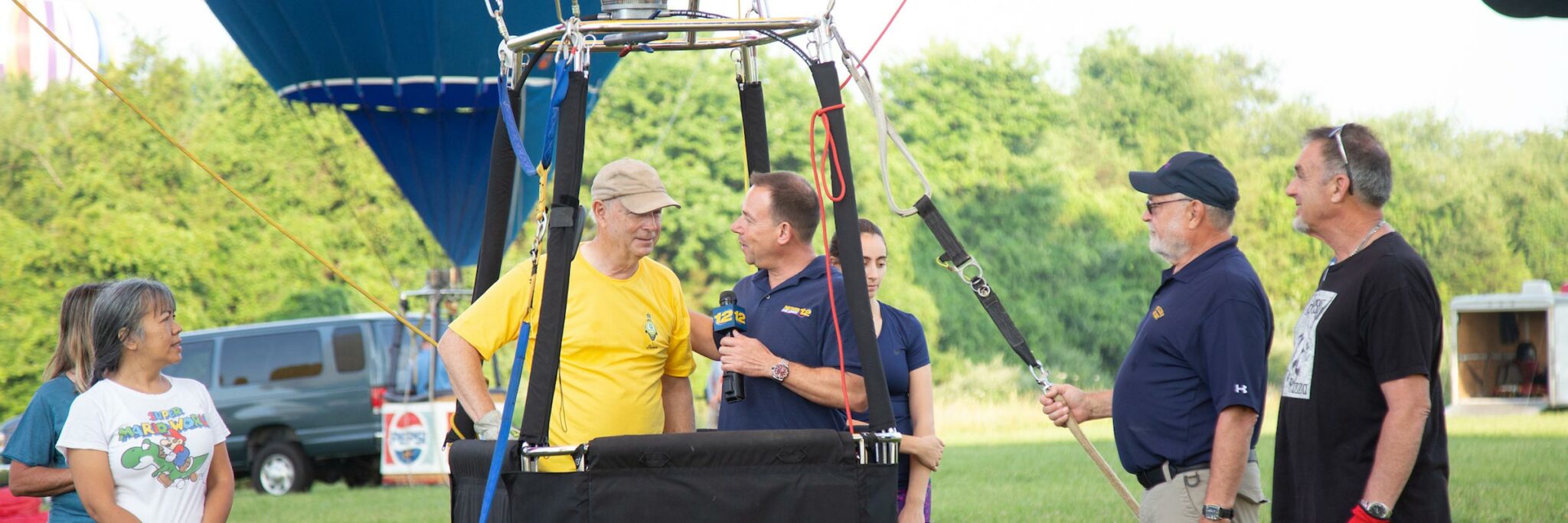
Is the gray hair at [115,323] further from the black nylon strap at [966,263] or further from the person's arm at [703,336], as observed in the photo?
the black nylon strap at [966,263]

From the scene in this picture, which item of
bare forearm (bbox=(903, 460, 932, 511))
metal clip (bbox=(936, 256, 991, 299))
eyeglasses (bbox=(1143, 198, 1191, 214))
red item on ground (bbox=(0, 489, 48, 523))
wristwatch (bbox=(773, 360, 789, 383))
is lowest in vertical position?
bare forearm (bbox=(903, 460, 932, 511))

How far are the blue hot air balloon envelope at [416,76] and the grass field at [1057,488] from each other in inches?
109

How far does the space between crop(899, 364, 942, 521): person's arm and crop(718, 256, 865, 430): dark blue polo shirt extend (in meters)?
0.39

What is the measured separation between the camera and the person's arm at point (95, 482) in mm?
3420

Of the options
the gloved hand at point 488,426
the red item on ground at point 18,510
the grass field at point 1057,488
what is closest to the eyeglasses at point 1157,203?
the gloved hand at point 488,426

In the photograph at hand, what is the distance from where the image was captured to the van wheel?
14.0m

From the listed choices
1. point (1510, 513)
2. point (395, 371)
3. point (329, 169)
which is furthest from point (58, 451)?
point (329, 169)

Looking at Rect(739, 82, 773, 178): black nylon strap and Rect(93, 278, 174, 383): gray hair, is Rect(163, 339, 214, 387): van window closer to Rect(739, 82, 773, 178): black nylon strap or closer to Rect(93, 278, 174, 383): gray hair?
Rect(93, 278, 174, 383): gray hair

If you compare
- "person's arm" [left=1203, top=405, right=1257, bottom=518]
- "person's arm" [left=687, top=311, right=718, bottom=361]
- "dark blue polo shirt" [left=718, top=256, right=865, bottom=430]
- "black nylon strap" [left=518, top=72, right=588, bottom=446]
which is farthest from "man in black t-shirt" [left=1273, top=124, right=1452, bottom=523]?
"black nylon strap" [left=518, top=72, right=588, bottom=446]

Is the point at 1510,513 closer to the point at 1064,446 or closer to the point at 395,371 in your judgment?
the point at 1064,446

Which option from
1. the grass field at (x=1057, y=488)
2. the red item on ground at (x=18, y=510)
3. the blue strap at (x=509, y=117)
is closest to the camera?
the blue strap at (x=509, y=117)

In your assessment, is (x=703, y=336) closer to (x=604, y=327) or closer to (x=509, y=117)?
(x=604, y=327)

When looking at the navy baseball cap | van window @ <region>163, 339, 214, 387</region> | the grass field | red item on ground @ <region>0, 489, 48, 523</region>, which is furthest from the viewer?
van window @ <region>163, 339, 214, 387</region>

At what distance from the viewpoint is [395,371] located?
14.2m
